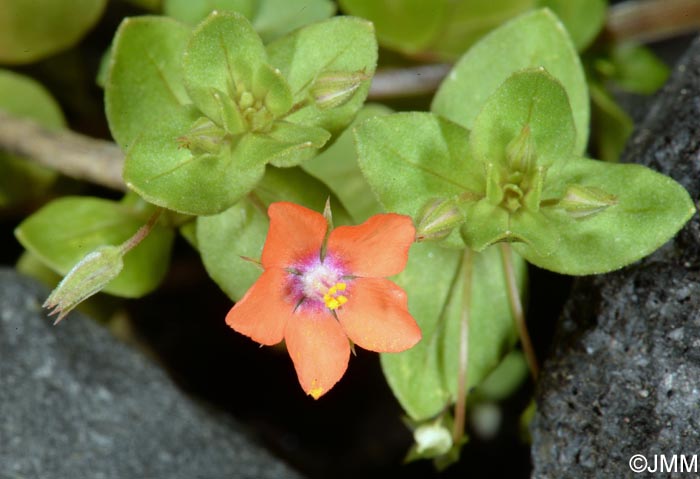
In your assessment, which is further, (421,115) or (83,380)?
(83,380)

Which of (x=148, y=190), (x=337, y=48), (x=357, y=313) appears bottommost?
(x=357, y=313)

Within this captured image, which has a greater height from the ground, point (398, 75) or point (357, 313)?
point (357, 313)

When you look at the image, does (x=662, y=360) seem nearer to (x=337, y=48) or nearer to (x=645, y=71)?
(x=337, y=48)

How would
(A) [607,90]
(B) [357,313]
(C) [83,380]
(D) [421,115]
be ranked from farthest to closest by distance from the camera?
(A) [607,90]
(C) [83,380]
(D) [421,115]
(B) [357,313]

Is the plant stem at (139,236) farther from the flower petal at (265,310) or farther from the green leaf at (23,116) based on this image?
the green leaf at (23,116)

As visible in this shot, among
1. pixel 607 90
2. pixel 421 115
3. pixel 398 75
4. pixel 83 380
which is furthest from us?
pixel 607 90

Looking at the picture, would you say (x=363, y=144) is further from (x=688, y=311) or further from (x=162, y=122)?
(x=688, y=311)

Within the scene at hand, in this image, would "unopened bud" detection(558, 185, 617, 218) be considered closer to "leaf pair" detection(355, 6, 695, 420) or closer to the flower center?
"leaf pair" detection(355, 6, 695, 420)

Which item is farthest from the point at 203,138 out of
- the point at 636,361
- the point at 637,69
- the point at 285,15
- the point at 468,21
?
the point at 637,69

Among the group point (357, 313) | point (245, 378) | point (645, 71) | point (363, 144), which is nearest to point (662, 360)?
point (357, 313)

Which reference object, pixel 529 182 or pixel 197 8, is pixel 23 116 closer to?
pixel 197 8
